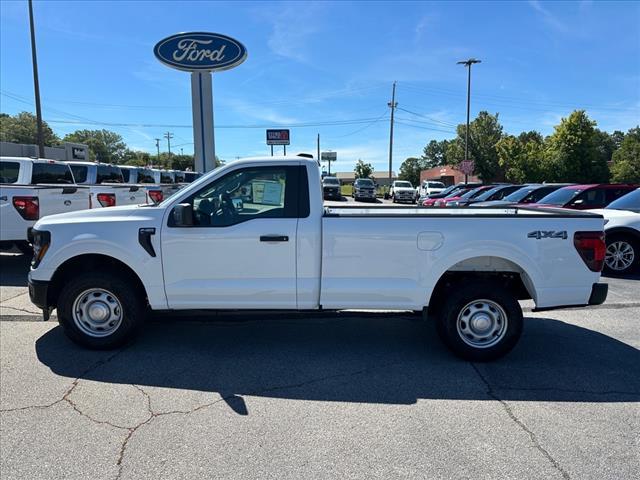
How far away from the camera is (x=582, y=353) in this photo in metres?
4.62

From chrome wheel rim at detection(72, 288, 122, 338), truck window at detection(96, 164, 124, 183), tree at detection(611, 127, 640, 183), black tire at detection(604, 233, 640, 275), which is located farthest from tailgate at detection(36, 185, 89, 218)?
tree at detection(611, 127, 640, 183)

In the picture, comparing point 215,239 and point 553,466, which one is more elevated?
point 215,239

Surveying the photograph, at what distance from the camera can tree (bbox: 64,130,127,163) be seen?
10400 cm

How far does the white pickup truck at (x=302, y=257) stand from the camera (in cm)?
417

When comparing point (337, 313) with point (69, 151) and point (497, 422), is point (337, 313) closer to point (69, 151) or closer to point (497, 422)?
point (497, 422)

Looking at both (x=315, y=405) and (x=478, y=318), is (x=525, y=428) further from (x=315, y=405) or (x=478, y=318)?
(x=315, y=405)

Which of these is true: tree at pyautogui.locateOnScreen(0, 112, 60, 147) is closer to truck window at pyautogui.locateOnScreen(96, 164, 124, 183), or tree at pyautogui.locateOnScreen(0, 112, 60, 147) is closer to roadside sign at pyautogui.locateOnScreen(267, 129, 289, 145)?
roadside sign at pyautogui.locateOnScreen(267, 129, 289, 145)

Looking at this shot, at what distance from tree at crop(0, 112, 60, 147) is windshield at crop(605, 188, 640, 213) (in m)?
91.5

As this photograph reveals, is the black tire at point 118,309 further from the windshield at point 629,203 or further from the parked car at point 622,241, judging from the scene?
the windshield at point 629,203

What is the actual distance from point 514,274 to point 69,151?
4380 centimetres

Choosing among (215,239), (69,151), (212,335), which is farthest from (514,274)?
(69,151)

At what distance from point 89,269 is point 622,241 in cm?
890

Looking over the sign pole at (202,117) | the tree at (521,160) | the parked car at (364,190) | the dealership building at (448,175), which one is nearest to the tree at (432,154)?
the dealership building at (448,175)

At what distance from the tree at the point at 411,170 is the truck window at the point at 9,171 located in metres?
102
